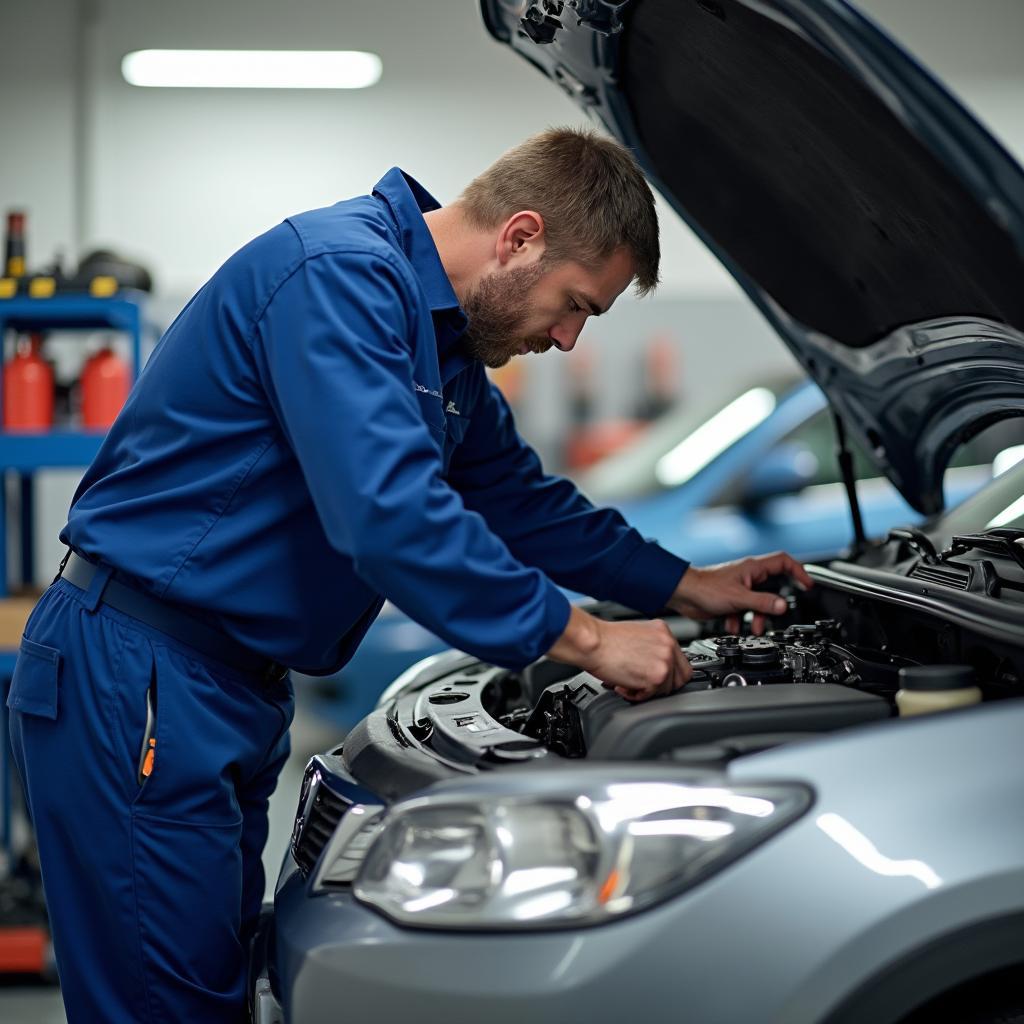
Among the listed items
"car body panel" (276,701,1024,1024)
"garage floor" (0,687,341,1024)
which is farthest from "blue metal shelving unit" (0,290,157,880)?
"car body panel" (276,701,1024,1024)

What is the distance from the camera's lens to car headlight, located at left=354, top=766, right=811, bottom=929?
1187mm

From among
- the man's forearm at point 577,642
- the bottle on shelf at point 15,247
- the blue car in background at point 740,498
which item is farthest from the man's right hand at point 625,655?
the bottle on shelf at point 15,247

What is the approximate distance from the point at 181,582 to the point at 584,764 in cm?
61

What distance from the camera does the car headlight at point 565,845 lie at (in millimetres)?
1187

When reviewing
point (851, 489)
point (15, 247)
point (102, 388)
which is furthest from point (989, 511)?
point (15, 247)

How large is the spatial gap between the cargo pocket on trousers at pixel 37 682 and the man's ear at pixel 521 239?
0.80 metres

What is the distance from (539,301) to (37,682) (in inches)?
33.0

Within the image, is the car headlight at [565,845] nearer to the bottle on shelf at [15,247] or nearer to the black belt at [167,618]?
the black belt at [167,618]

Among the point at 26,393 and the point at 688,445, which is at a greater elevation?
the point at 26,393

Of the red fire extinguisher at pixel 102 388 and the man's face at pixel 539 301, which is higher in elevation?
the man's face at pixel 539 301

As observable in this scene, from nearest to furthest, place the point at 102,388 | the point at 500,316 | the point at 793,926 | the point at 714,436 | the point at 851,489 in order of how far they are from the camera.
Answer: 1. the point at 793,926
2. the point at 500,316
3. the point at 851,489
4. the point at 102,388
5. the point at 714,436

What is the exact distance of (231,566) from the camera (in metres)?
1.63

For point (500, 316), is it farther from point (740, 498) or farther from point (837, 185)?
point (740, 498)

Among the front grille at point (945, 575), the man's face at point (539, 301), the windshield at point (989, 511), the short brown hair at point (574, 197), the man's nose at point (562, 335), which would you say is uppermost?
the short brown hair at point (574, 197)
